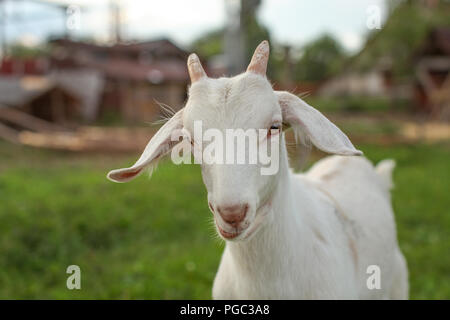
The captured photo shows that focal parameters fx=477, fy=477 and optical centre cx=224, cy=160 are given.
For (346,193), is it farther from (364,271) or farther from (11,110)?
(11,110)

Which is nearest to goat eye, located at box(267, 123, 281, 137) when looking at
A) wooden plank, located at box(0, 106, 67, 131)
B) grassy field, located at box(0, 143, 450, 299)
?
grassy field, located at box(0, 143, 450, 299)

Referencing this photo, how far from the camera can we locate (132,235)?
5488 millimetres

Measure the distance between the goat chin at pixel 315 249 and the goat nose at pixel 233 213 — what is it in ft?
0.52

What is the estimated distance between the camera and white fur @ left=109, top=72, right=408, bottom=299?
6.36 ft

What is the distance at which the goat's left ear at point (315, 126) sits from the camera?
6.34ft

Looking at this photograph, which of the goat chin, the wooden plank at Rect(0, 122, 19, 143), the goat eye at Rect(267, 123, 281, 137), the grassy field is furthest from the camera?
the wooden plank at Rect(0, 122, 19, 143)

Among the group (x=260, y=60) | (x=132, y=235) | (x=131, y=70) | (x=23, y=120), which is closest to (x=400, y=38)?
(x=131, y=70)

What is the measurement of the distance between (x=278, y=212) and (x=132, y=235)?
3518 millimetres

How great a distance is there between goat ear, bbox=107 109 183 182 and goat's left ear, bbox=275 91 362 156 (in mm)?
483

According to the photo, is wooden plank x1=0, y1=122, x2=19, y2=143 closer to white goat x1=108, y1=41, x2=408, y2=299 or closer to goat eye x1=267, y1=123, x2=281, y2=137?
white goat x1=108, y1=41, x2=408, y2=299

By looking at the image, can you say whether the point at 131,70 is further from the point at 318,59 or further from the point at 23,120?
the point at 318,59

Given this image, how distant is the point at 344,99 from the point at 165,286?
24.9m
